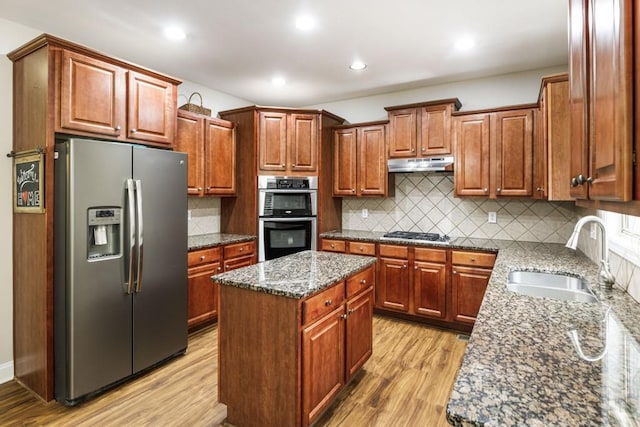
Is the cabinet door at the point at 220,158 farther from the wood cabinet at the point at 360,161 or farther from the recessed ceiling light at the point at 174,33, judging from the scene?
the wood cabinet at the point at 360,161

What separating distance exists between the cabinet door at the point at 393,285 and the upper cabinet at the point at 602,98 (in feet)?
8.36

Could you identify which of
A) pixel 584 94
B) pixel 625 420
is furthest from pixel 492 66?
pixel 625 420

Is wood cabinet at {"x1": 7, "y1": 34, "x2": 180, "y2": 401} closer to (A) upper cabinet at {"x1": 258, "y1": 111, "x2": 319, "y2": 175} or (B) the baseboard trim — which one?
(B) the baseboard trim

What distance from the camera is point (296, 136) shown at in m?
4.05

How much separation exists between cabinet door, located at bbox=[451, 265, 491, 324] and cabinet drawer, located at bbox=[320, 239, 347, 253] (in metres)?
1.22

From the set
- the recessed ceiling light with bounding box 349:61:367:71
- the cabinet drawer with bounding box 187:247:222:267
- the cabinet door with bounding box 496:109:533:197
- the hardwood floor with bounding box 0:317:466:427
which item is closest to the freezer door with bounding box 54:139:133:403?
the hardwood floor with bounding box 0:317:466:427

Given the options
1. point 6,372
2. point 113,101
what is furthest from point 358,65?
point 6,372

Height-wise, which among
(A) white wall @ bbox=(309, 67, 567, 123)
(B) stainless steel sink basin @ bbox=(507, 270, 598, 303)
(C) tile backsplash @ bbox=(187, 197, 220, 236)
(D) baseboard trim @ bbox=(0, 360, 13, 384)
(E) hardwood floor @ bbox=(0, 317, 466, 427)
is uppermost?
(A) white wall @ bbox=(309, 67, 567, 123)

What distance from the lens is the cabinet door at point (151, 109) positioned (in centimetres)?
264

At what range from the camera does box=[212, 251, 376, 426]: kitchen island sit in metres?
1.77

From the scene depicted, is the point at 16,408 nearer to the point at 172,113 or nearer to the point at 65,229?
the point at 65,229

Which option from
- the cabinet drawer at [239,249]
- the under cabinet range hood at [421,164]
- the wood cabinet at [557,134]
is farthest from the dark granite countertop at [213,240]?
the wood cabinet at [557,134]

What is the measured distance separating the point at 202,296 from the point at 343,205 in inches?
87.2

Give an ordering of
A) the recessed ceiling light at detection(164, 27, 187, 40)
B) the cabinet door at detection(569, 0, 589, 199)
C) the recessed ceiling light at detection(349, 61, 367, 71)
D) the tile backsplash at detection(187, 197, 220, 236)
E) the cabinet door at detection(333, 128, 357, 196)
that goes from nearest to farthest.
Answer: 1. the cabinet door at detection(569, 0, 589, 199)
2. the recessed ceiling light at detection(164, 27, 187, 40)
3. the recessed ceiling light at detection(349, 61, 367, 71)
4. the tile backsplash at detection(187, 197, 220, 236)
5. the cabinet door at detection(333, 128, 357, 196)
